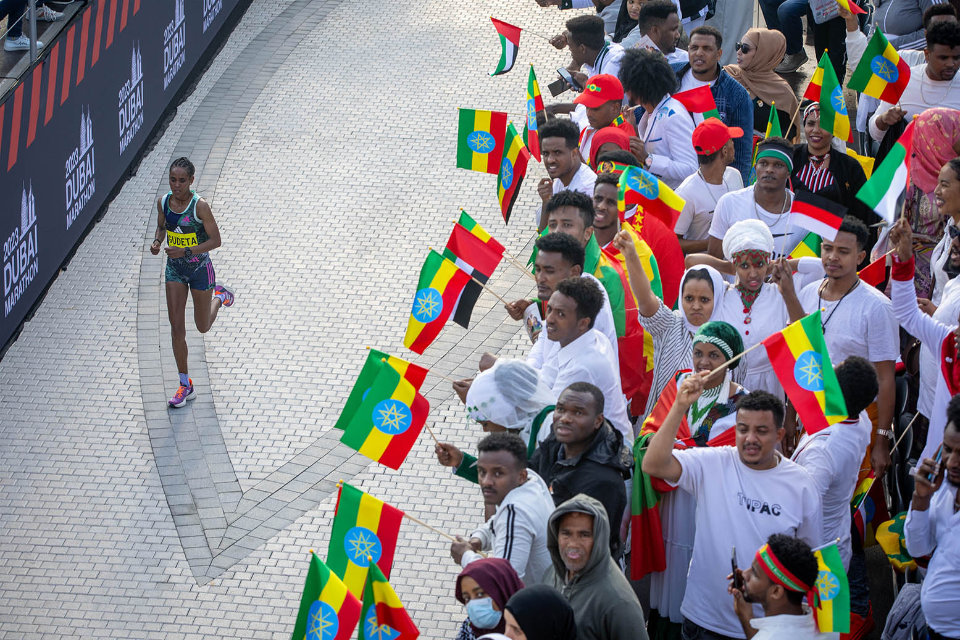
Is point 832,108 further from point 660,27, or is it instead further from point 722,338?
point 722,338

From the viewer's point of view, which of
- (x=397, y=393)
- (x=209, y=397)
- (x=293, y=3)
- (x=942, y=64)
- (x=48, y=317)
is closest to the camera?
(x=397, y=393)

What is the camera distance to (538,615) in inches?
172

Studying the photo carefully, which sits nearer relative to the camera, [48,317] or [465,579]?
[465,579]

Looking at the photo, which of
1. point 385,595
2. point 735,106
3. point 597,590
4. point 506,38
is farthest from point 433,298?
point 506,38

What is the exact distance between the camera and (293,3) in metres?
17.0

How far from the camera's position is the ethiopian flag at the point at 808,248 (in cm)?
780

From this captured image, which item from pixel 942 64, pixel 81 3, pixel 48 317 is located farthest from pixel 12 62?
pixel 942 64

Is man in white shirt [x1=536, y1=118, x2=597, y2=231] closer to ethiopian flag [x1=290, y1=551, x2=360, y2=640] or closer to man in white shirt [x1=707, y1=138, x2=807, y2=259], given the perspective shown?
man in white shirt [x1=707, y1=138, x2=807, y2=259]

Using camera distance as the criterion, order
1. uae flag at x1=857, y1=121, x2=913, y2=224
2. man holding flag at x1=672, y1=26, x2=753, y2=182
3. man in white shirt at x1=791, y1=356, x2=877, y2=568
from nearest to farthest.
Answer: man in white shirt at x1=791, y1=356, x2=877, y2=568 < uae flag at x1=857, y1=121, x2=913, y2=224 < man holding flag at x1=672, y1=26, x2=753, y2=182

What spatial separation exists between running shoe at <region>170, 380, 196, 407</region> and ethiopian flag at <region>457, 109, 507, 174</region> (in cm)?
278

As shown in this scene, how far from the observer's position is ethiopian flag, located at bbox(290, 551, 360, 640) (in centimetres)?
554

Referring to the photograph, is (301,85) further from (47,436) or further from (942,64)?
(942,64)

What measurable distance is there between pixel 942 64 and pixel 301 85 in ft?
26.4

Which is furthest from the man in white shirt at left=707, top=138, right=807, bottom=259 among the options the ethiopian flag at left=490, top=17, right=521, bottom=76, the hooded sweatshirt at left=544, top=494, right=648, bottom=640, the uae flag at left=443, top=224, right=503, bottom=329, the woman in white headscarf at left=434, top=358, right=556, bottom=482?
the ethiopian flag at left=490, top=17, right=521, bottom=76
